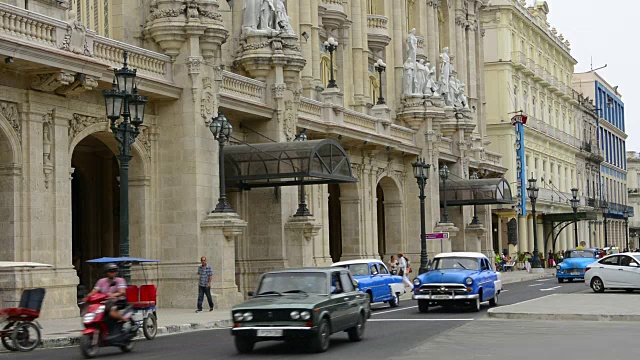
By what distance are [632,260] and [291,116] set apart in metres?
12.7

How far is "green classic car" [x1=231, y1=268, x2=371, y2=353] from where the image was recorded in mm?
18484

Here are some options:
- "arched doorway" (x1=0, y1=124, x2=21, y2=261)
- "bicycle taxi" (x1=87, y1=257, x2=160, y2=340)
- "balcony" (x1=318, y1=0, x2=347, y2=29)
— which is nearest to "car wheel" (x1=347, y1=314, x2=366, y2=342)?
"bicycle taxi" (x1=87, y1=257, x2=160, y2=340)

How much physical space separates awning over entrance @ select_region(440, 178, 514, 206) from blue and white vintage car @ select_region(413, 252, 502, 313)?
26.2 metres

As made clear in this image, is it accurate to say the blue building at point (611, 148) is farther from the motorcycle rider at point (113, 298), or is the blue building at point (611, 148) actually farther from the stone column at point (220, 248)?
the motorcycle rider at point (113, 298)

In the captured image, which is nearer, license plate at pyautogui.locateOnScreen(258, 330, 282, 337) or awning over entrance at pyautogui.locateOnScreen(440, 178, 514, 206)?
license plate at pyautogui.locateOnScreen(258, 330, 282, 337)

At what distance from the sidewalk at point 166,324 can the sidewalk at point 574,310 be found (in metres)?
6.87

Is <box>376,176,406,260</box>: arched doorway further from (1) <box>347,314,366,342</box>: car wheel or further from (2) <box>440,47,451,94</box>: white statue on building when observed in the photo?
(1) <box>347,314,366,342</box>: car wheel

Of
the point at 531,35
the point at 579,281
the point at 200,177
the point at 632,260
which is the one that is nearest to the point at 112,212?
the point at 200,177

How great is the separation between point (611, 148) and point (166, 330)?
3851 inches

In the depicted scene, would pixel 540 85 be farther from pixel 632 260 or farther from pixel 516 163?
pixel 632 260

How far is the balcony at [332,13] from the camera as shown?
47.6 m

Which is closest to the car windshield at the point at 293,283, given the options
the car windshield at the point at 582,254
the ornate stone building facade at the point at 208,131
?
the ornate stone building facade at the point at 208,131

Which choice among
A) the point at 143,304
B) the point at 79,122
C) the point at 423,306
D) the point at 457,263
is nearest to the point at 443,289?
the point at 423,306

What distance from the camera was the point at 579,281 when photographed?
51.6 meters
